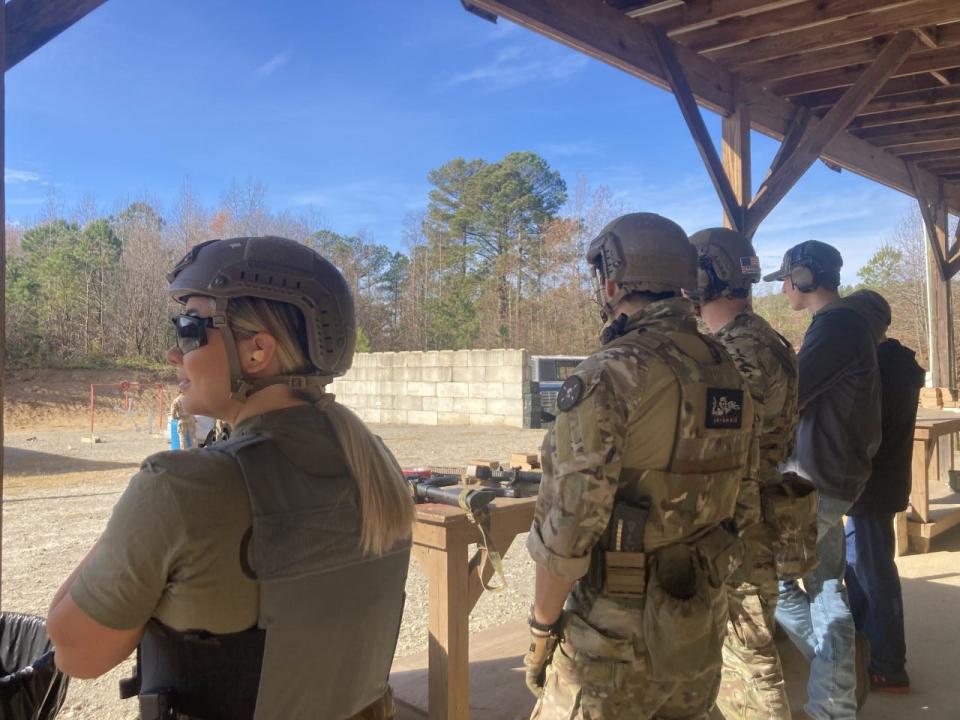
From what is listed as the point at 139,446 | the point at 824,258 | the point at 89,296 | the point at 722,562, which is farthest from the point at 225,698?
the point at 89,296

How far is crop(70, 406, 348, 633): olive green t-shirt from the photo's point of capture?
98 centimetres

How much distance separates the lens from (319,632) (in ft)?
3.68

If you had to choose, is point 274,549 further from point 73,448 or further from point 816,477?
point 73,448

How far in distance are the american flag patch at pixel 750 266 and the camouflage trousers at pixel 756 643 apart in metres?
0.88

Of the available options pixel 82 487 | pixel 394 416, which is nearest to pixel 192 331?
pixel 82 487

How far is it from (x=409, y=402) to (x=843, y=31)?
15.9 metres

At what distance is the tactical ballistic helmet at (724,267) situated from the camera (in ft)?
8.46

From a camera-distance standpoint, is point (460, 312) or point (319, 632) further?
point (460, 312)

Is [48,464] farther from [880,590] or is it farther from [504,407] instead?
[880,590]

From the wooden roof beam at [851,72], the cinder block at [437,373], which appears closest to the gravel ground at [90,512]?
the cinder block at [437,373]

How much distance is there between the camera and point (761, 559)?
2.35 metres

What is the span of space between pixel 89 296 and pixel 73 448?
1772 centimetres

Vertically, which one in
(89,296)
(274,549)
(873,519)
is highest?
(89,296)

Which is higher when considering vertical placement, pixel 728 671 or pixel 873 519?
pixel 873 519
